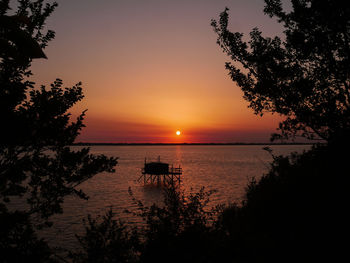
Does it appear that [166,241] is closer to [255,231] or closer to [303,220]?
[303,220]

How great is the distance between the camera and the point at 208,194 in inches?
453

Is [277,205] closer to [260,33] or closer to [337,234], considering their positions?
[337,234]

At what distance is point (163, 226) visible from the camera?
9.21m

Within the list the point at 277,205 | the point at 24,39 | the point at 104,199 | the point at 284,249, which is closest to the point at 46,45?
the point at 24,39

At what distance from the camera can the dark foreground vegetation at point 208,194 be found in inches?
223

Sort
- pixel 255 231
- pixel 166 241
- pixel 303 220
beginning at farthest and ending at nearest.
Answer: pixel 255 231, pixel 303 220, pixel 166 241

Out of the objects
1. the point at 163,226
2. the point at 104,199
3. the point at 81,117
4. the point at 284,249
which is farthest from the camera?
the point at 104,199

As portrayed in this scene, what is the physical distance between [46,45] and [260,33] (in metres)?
9.77

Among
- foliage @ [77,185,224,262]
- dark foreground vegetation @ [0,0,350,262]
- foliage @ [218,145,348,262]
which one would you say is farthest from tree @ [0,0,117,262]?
foliage @ [218,145,348,262]

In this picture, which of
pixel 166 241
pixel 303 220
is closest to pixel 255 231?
pixel 303 220

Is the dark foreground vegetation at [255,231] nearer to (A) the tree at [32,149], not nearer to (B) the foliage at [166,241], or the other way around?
(B) the foliage at [166,241]

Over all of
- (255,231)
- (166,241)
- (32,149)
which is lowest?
(255,231)

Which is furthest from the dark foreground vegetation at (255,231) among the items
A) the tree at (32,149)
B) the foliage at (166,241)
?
the tree at (32,149)

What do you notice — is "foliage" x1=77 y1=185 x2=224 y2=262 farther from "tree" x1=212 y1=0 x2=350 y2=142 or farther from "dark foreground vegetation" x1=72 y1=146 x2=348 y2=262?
"tree" x1=212 y1=0 x2=350 y2=142
